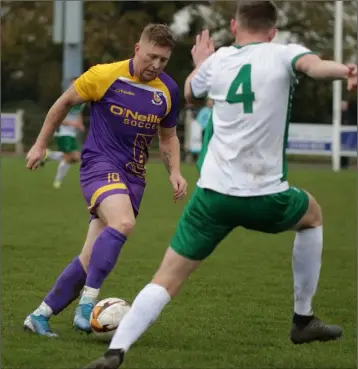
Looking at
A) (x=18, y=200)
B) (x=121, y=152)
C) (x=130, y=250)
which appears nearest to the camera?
(x=121, y=152)

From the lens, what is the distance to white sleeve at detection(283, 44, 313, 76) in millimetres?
5293

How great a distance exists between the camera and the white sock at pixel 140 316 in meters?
5.36

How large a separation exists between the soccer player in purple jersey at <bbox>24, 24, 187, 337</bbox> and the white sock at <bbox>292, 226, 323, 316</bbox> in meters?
1.19

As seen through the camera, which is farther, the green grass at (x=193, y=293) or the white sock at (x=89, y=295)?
the white sock at (x=89, y=295)

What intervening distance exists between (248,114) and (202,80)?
30cm

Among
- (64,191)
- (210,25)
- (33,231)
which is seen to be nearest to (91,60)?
(210,25)

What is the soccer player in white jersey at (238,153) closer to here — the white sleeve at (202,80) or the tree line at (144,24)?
the white sleeve at (202,80)

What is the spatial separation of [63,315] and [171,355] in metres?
1.63

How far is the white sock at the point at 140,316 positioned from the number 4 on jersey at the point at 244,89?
1.03 metres

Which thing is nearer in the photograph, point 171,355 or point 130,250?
point 171,355

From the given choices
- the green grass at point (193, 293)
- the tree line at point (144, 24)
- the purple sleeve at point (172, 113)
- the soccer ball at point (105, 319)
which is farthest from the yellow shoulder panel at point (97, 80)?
the tree line at point (144, 24)

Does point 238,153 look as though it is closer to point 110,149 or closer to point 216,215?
point 216,215

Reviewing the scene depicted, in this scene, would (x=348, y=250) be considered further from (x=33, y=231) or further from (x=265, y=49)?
(x=265, y=49)

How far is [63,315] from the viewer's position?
24.6ft
